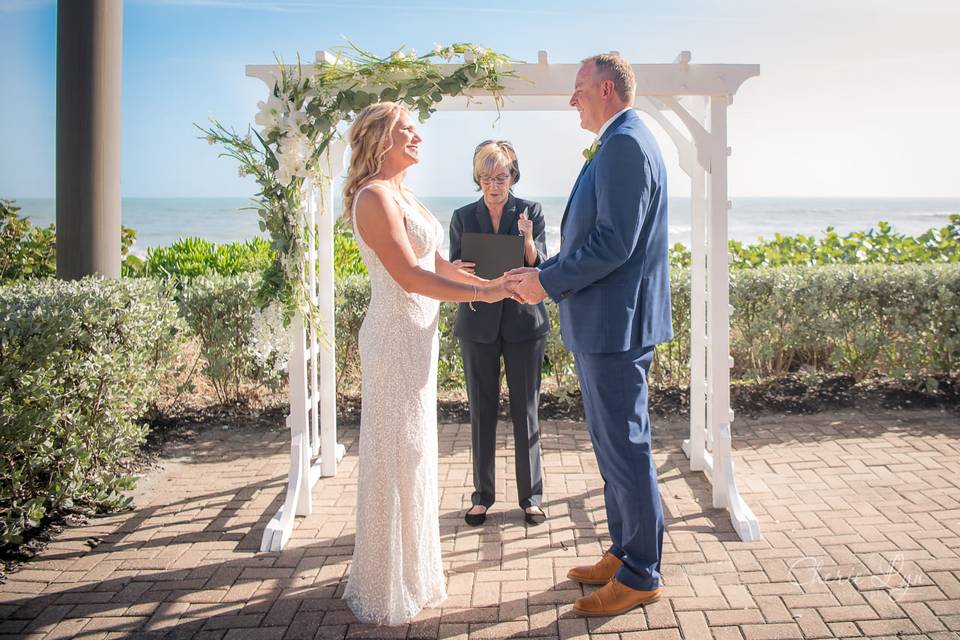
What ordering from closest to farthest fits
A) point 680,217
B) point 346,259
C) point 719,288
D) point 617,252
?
1. point 617,252
2. point 719,288
3. point 346,259
4. point 680,217

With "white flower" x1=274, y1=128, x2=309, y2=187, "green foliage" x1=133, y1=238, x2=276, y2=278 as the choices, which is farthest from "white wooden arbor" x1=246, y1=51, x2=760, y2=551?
"green foliage" x1=133, y1=238, x2=276, y2=278

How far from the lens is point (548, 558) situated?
383cm

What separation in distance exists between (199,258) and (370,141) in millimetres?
7638

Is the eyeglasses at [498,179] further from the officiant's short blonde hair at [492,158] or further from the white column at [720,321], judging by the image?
the white column at [720,321]

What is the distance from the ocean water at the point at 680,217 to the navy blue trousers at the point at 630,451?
121ft

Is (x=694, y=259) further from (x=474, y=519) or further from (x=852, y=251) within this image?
(x=852, y=251)

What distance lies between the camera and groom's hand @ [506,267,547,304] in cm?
337

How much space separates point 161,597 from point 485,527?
5.37 feet

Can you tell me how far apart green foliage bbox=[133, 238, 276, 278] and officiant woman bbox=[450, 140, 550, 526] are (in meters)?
5.80

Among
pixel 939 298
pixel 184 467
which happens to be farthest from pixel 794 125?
pixel 184 467

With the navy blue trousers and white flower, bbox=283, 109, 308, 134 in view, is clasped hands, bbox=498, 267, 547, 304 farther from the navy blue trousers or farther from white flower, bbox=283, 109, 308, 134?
white flower, bbox=283, 109, 308, 134

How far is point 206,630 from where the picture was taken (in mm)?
3152

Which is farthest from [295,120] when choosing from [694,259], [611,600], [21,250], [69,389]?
[21,250]

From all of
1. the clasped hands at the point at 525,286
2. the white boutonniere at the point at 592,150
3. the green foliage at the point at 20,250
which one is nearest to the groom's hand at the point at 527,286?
the clasped hands at the point at 525,286
